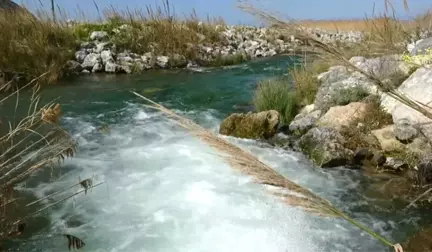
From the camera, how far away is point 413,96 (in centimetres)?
571

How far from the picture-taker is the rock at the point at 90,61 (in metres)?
10.9

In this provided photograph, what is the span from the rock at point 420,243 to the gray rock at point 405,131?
6.91 feet

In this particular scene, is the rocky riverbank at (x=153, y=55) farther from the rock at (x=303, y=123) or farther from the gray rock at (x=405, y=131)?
the gray rock at (x=405, y=131)

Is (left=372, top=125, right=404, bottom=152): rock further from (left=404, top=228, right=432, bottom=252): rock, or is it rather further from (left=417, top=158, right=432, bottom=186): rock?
(left=404, top=228, right=432, bottom=252): rock

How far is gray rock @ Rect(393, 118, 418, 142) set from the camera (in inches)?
203

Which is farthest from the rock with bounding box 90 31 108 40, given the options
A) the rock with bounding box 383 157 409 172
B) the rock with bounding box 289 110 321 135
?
the rock with bounding box 383 157 409 172

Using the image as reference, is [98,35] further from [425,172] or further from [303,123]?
[425,172]

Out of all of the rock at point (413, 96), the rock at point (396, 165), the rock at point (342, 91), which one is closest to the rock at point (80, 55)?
the rock at point (342, 91)

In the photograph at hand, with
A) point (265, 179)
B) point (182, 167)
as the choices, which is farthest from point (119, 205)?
point (265, 179)

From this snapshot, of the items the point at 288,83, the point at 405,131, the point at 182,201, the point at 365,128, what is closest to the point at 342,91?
the point at 365,128

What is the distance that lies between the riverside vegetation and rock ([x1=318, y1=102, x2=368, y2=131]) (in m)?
0.01

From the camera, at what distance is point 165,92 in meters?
9.10

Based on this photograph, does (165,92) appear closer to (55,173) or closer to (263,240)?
(55,173)

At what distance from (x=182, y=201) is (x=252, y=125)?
2.24 metres
